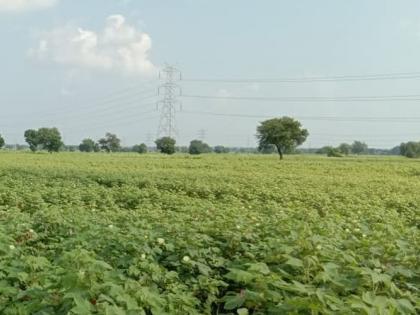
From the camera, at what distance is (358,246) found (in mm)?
4008

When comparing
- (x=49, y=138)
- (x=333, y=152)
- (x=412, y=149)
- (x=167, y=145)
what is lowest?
(x=333, y=152)

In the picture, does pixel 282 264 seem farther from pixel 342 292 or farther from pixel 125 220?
pixel 125 220

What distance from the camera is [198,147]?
2975 inches

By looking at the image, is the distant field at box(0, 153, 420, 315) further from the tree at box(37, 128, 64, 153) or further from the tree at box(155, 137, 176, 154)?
the tree at box(37, 128, 64, 153)

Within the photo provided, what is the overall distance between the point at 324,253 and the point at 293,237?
0.48 metres

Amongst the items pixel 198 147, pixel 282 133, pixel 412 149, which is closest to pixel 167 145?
pixel 198 147

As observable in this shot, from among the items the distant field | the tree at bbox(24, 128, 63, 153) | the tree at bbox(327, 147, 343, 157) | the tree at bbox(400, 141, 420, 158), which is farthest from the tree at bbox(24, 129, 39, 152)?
the distant field

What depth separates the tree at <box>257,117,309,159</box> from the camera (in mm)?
51875

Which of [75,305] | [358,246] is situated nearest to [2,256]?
[75,305]

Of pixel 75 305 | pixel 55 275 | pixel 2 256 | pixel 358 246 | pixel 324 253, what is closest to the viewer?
pixel 75 305

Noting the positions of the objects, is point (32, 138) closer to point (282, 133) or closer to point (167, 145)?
point (167, 145)

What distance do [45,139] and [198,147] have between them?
24.2 meters

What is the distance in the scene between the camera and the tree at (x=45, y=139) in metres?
75.2

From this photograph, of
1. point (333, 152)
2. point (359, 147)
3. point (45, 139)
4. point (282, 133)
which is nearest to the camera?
point (282, 133)
